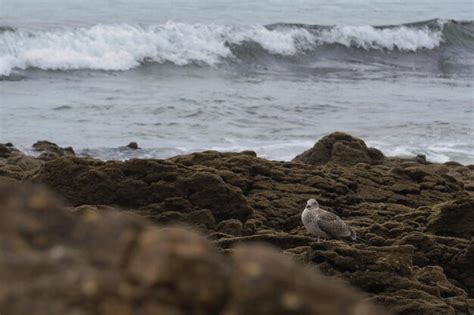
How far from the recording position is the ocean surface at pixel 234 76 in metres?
23.1

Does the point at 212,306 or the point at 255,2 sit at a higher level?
the point at 212,306

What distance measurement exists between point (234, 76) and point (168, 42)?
5.77 metres

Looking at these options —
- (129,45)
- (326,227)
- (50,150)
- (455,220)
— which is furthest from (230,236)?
(129,45)

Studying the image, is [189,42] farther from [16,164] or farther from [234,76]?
[16,164]

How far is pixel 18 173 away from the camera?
12.3m

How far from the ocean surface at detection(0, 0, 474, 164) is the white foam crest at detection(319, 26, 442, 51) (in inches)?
3.7

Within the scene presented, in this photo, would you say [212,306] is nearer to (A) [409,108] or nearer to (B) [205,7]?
(A) [409,108]


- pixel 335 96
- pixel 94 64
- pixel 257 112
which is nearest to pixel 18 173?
pixel 257 112

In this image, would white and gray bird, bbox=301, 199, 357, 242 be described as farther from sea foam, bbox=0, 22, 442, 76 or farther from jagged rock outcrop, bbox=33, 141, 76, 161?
sea foam, bbox=0, 22, 442, 76

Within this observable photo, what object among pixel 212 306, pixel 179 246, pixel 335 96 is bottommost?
pixel 335 96

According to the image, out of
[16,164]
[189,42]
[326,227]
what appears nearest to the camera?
[326,227]

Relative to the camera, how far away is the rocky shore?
219cm

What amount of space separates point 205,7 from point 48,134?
3061 centimetres

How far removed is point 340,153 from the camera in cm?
1638
